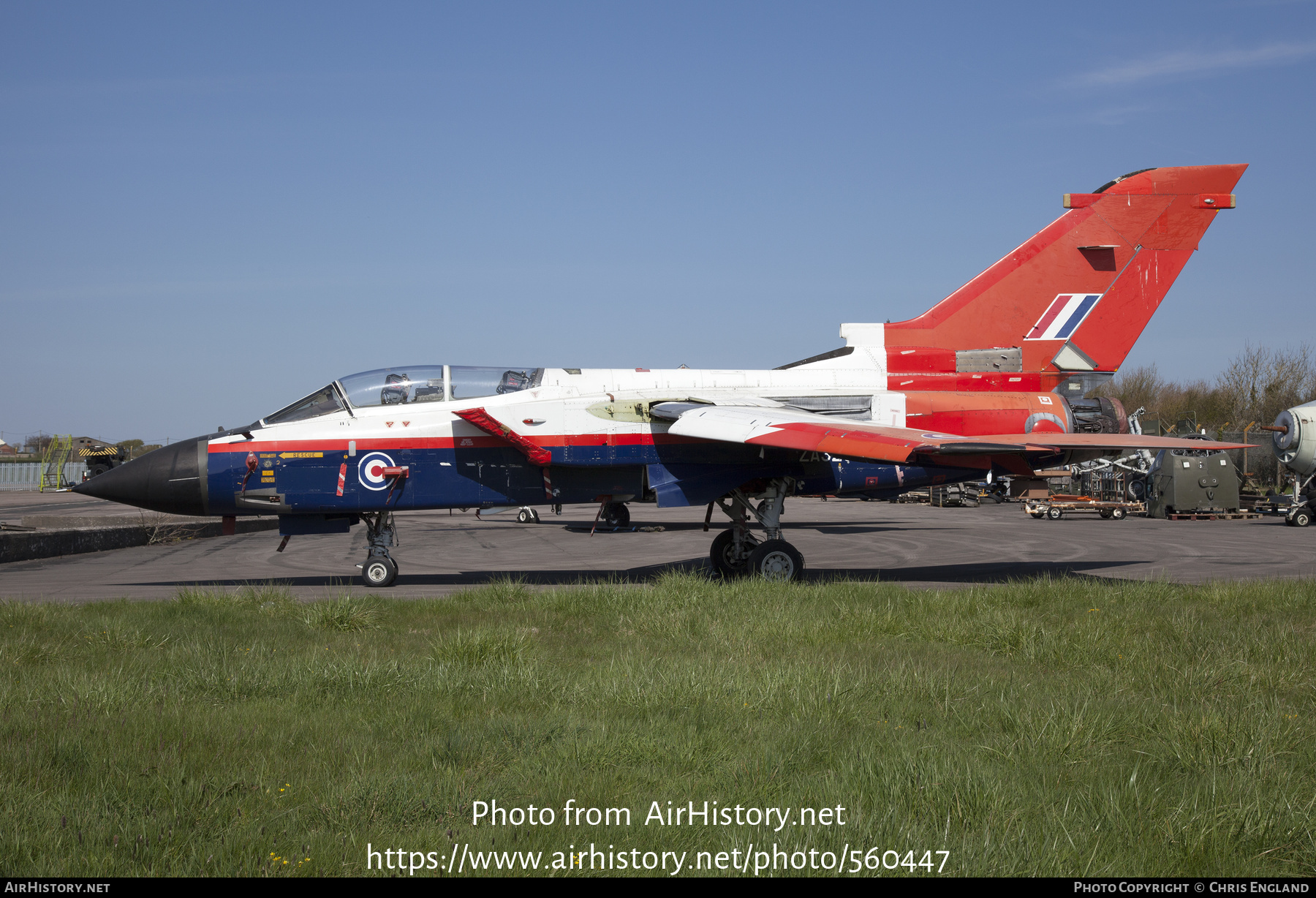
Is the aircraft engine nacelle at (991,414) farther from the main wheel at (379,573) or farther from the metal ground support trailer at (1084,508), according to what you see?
the metal ground support trailer at (1084,508)

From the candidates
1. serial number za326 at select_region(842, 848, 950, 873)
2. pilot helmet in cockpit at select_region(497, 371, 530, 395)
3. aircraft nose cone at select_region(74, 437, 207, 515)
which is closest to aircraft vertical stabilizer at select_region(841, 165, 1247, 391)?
pilot helmet in cockpit at select_region(497, 371, 530, 395)

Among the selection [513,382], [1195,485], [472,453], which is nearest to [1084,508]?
[1195,485]

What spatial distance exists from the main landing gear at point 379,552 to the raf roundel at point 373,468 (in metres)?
0.71

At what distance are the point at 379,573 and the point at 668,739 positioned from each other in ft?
29.3

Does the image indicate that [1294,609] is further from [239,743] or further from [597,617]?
[239,743]

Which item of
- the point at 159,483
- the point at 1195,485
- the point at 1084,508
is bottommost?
the point at 1084,508

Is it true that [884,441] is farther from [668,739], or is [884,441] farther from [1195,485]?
[1195,485]

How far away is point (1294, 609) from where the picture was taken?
8484 millimetres

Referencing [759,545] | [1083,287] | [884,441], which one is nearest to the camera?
[884,441]

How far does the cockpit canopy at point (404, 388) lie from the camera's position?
1202 cm

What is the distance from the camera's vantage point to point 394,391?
12.1 m

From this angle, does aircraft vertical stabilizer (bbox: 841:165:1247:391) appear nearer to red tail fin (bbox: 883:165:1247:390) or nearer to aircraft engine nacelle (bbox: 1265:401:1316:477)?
red tail fin (bbox: 883:165:1247:390)

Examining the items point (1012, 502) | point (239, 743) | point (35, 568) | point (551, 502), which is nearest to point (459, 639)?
point (239, 743)

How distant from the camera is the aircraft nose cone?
452 inches
